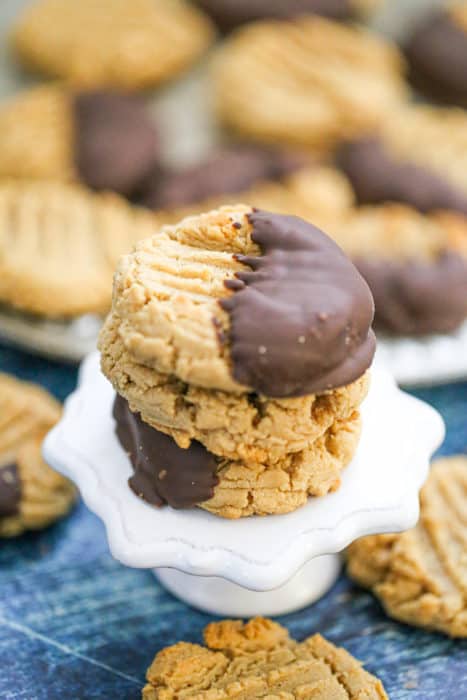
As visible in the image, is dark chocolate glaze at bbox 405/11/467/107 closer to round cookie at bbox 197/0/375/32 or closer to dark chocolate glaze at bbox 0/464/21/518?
round cookie at bbox 197/0/375/32

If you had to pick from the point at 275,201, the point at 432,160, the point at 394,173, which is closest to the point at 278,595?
the point at 275,201

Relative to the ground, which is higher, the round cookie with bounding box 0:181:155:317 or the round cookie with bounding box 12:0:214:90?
the round cookie with bounding box 12:0:214:90

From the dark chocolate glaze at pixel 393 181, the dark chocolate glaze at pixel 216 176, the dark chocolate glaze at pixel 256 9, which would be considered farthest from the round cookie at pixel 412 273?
the dark chocolate glaze at pixel 256 9

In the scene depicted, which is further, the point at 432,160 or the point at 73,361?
the point at 432,160

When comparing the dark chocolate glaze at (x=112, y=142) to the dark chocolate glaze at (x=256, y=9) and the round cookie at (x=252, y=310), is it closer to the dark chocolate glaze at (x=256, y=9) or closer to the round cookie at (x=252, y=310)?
the dark chocolate glaze at (x=256, y=9)

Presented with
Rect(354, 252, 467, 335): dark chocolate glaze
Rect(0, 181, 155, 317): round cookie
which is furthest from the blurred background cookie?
Rect(354, 252, 467, 335): dark chocolate glaze

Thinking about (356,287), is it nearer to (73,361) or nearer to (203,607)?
(203,607)
